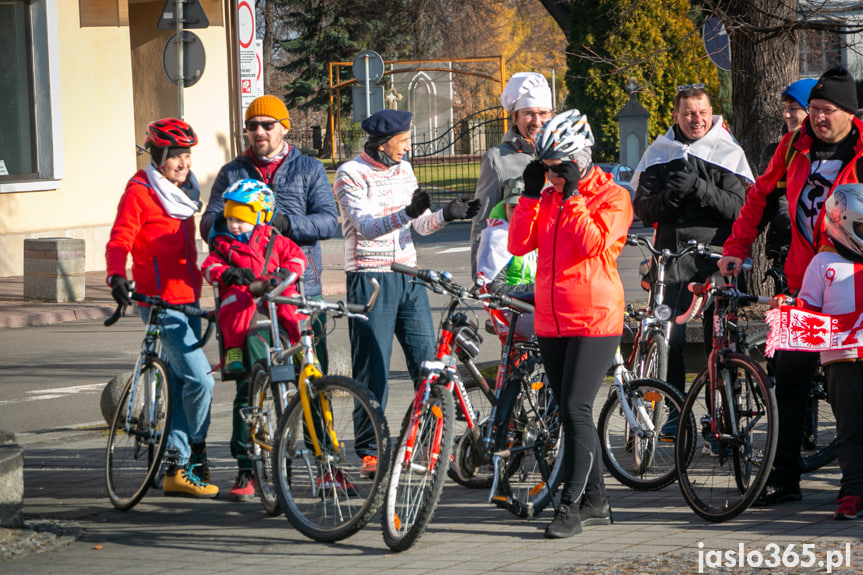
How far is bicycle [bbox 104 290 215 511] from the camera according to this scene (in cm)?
646

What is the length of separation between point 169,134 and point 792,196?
10.2 ft

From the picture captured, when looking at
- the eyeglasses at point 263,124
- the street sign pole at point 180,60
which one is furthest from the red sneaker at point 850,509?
the street sign pole at point 180,60

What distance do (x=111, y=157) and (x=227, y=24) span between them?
3.64 m

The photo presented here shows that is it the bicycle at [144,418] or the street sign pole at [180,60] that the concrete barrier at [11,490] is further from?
the street sign pole at [180,60]

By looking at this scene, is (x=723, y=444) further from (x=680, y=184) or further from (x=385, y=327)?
(x=385, y=327)

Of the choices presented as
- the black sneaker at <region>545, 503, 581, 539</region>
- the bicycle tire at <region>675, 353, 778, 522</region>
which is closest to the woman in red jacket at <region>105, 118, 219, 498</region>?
the black sneaker at <region>545, 503, 581, 539</region>

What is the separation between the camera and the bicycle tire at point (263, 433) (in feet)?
20.0

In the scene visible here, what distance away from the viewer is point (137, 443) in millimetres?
6582

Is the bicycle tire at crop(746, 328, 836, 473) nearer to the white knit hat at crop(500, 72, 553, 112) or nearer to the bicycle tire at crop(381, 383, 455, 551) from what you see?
the white knit hat at crop(500, 72, 553, 112)

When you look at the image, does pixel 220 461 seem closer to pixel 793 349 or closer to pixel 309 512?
pixel 309 512

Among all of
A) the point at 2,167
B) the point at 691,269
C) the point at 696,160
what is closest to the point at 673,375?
the point at 691,269

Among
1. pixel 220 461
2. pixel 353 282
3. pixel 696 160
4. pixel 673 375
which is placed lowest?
pixel 220 461

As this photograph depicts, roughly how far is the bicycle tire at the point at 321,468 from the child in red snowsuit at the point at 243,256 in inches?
26.5

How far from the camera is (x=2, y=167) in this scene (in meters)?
18.4
